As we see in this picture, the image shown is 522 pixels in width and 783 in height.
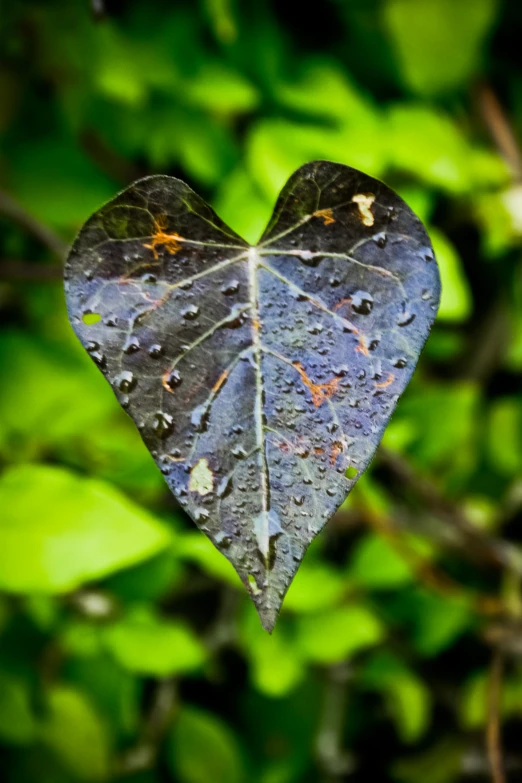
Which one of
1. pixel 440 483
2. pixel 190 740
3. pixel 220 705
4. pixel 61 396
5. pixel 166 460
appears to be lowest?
pixel 220 705

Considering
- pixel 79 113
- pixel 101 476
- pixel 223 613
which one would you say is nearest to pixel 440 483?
pixel 223 613

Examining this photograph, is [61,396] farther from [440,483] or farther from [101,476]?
[440,483]

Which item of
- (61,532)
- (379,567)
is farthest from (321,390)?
(379,567)

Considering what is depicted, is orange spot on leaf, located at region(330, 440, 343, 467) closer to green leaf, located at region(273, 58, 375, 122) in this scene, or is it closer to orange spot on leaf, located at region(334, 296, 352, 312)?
orange spot on leaf, located at region(334, 296, 352, 312)

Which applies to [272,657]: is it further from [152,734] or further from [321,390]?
[321,390]

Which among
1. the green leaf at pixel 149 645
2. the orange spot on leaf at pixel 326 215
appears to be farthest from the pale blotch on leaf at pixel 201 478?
the green leaf at pixel 149 645

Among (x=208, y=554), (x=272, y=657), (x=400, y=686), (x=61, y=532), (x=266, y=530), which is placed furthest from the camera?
(x=400, y=686)
